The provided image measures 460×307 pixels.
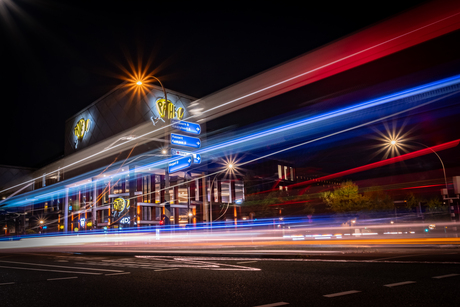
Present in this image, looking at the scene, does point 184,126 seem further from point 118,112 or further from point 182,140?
point 118,112

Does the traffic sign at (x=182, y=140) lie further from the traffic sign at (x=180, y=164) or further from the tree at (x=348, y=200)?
the tree at (x=348, y=200)

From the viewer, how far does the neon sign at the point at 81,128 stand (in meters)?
53.9

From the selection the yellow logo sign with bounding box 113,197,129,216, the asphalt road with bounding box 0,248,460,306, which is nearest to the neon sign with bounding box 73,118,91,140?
the yellow logo sign with bounding box 113,197,129,216

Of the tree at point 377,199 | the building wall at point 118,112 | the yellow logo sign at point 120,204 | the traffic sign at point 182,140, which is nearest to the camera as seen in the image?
the traffic sign at point 182,140

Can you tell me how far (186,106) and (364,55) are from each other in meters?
32.8

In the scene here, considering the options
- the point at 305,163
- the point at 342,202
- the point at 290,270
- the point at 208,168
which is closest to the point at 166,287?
the point at 290,270

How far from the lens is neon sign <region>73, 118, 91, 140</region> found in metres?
53.9

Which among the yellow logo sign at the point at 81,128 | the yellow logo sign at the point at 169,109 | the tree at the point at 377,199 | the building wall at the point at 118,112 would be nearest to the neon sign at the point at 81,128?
the yellow logo sign at the point at 81,128

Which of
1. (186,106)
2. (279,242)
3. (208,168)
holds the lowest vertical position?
(279,242)

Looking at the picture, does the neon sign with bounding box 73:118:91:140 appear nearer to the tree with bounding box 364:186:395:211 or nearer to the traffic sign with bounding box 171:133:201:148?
the traffic sign with bounding box 171:133:201:148

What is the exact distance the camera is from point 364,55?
17406 millimetres

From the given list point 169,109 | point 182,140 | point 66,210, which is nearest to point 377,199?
point 169,109

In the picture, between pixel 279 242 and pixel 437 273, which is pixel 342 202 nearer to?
pixel 279 242

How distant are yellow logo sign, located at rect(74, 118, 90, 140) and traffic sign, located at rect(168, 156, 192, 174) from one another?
36.7 m
